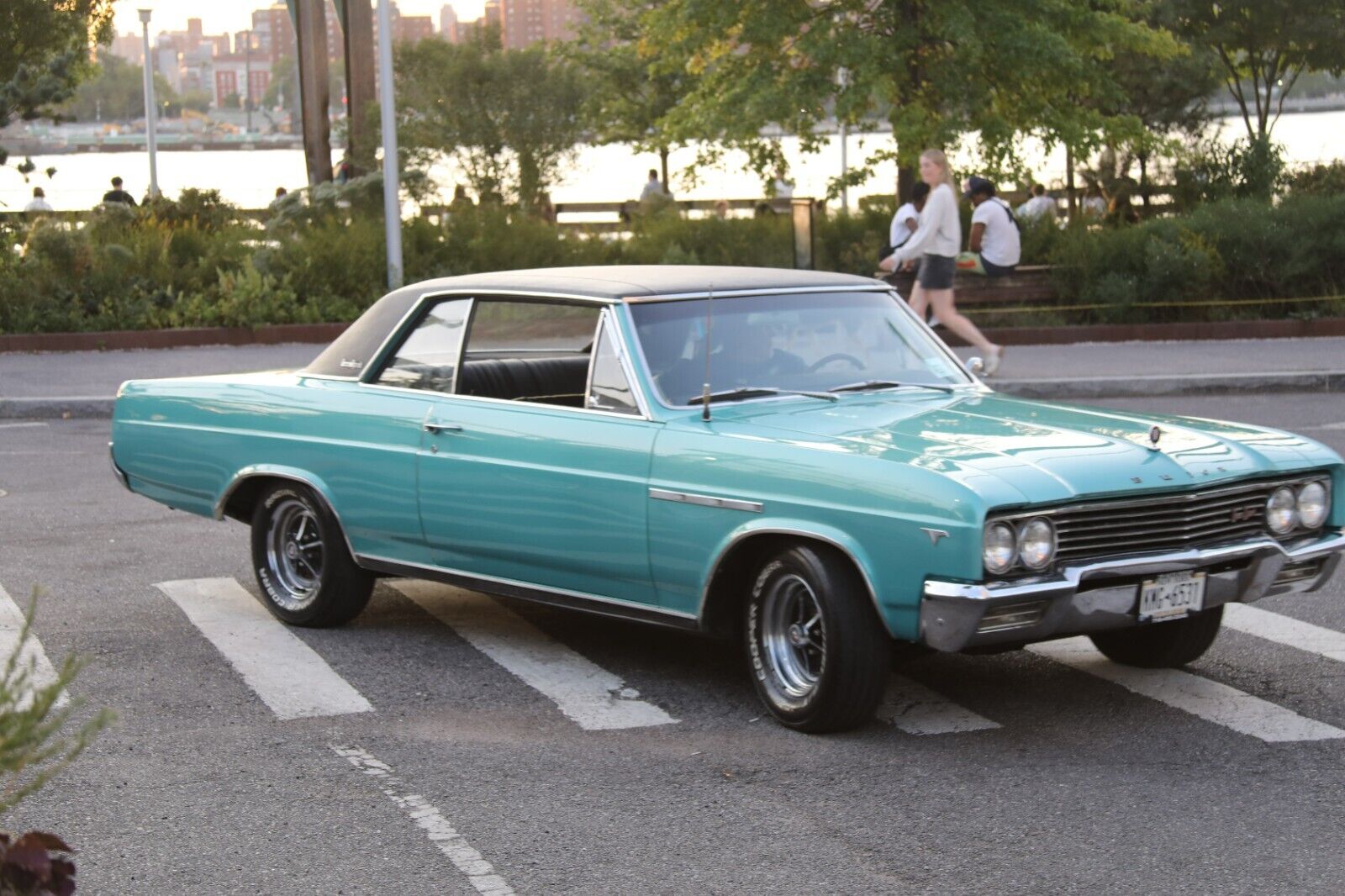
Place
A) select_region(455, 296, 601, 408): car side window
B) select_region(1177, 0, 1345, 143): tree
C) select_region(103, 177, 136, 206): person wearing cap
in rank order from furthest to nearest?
1. select_region(1177, 0, 1345, 143): tree
2. select_region(103, 177, 136, 206): person wearing cap
3. select_region(455, 296, 601, 408): car side window

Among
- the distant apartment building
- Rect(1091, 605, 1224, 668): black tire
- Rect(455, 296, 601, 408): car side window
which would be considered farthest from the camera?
the distant apartment building

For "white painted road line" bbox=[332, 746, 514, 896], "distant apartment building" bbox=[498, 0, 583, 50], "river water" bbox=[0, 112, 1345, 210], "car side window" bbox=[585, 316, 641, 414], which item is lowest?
"white painted road line" bbox=[332, 746, 514, 896]

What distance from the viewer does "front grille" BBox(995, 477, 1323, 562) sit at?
6137 mm

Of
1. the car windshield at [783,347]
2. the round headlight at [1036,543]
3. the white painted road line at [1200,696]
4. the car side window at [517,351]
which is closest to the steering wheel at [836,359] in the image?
the car windshield at [783,347]

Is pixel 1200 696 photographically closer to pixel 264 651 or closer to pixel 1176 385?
pixel 264 651

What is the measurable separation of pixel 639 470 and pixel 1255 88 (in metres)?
35.7

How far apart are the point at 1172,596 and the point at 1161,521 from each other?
0.25m

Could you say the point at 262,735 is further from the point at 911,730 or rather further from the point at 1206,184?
the point at 1206,184

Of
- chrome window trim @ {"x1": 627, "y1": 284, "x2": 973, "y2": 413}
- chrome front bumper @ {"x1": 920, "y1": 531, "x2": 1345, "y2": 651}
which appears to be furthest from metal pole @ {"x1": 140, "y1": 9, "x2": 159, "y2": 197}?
chrome front bumper @ {"x1": 920, "y1": 531, "x2": 1345, "y2": 651}

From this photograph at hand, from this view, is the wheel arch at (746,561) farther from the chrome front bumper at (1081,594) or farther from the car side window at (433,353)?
the car side window at (433,353)

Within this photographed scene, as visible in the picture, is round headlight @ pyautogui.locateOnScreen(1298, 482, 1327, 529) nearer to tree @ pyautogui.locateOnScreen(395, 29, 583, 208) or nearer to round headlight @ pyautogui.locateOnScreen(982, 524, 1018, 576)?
round headlight @ pyautogui.locateOnScreen(982, 524, 1018, 576)

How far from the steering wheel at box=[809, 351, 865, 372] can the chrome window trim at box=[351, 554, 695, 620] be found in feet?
3.80

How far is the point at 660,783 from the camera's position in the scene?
6.00 meters

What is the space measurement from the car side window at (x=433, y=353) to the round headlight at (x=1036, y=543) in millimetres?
2686
